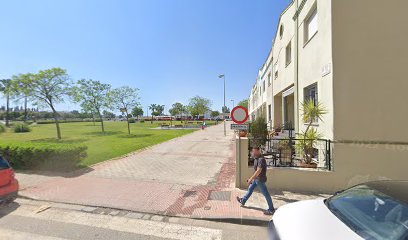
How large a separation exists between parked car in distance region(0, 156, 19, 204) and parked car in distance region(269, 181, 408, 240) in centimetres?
576

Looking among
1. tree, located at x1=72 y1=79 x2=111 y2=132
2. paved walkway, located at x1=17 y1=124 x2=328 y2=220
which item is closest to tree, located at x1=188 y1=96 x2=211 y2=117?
tree, located at x1=72 y1=79 x2=111 y2=132

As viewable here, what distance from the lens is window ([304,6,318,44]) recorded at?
832cm

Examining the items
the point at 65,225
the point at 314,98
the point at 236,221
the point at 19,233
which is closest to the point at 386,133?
the point at 314,98

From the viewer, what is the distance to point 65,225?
4.51 meters

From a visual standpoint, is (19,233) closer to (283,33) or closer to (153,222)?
(153,222)

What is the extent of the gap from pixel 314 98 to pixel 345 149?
292 centimetres

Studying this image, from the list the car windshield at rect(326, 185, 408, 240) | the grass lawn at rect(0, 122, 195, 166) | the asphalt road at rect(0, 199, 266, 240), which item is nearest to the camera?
the car windshield at rect(326, 185, 408, 240)

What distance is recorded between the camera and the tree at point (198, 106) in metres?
56.4

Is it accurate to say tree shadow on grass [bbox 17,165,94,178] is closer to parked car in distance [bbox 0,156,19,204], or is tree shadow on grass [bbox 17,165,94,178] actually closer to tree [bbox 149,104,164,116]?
parked car in distance [bbox 0,156,19,204]

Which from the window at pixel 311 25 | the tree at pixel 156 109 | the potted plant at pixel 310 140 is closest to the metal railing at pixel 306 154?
the potted plant at pixel 310 140

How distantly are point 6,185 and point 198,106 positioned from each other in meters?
53.2

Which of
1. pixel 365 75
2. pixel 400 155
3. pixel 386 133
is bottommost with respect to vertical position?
pixel 400 155

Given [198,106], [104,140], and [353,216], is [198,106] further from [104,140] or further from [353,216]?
[353,216]

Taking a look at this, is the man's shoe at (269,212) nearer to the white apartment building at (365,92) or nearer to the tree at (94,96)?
the white apartment building at (365,92)
